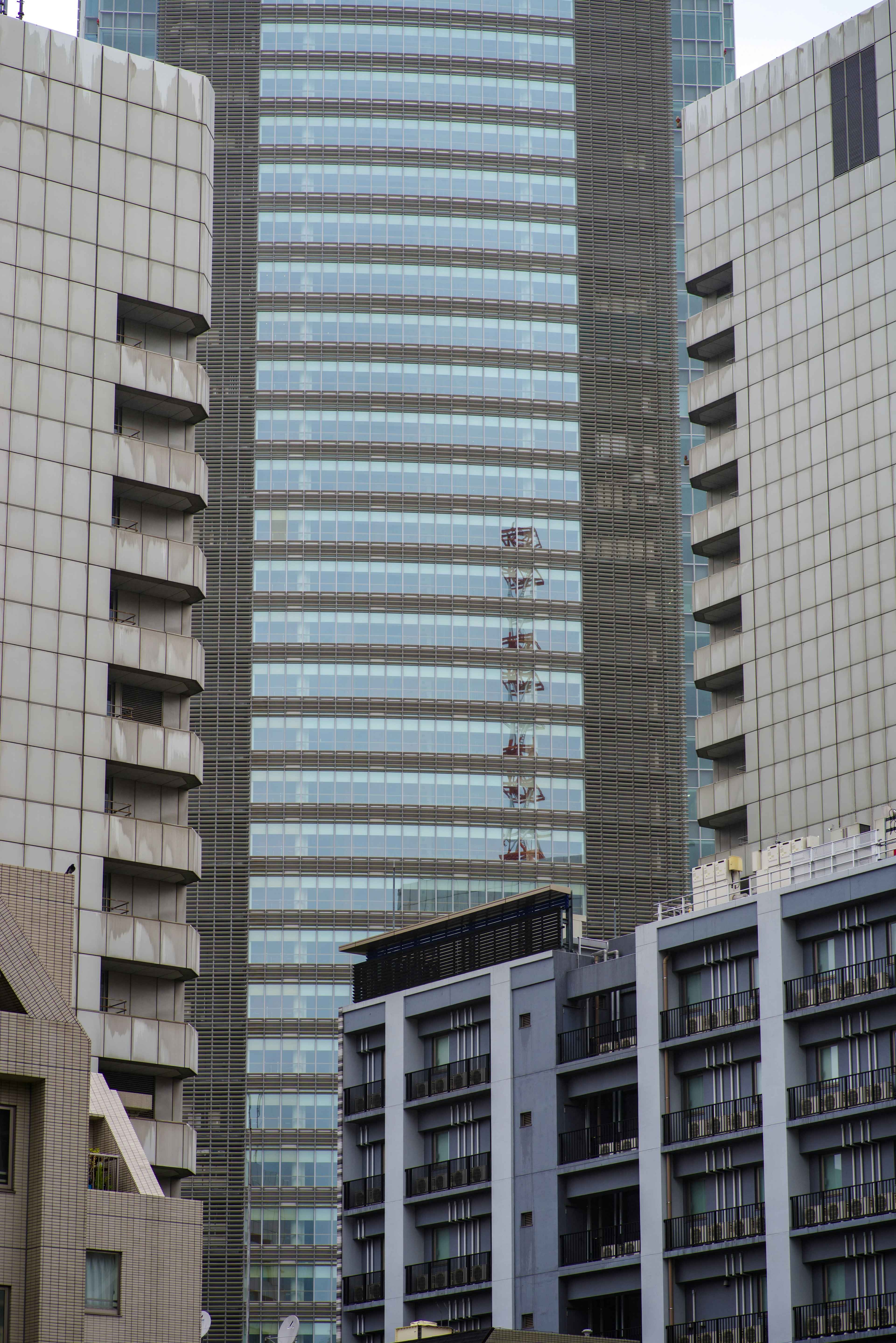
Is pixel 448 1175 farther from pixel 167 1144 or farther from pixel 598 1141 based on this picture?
pixel 167 1144

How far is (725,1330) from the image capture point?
288 feet

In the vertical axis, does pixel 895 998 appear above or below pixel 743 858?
below

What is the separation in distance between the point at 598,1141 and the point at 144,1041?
2477 centimetres

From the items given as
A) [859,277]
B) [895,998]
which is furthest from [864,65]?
[895,998]

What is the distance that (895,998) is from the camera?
84.1 m

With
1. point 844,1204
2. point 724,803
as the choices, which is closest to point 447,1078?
point 724,803

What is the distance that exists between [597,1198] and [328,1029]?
1815 inches

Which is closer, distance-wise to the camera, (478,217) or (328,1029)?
(328,1029)

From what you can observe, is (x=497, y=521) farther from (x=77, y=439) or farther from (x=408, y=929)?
(x=77, y=439)

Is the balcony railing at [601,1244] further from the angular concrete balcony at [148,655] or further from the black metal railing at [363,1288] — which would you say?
the angular concrete balcony at [148,655]

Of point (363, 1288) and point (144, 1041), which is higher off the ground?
point (144, 1041)

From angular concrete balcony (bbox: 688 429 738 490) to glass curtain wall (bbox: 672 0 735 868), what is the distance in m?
33.0

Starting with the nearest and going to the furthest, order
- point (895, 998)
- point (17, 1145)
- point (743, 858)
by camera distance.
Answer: point (17, 1145), point (895, 998), point (743, 858)

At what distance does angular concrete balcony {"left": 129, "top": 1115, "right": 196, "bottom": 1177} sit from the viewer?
268ft
